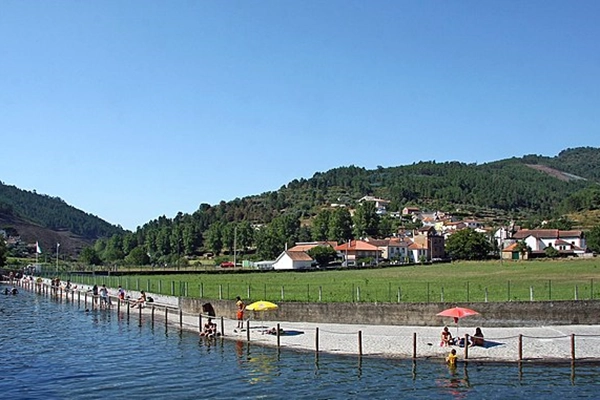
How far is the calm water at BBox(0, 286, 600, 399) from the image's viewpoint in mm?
29234

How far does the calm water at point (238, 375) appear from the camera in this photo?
29.2 m

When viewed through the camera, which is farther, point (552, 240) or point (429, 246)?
point (429, 246)

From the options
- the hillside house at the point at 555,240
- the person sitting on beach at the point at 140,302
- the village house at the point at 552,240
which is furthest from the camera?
the hillside house at the point at 555,240

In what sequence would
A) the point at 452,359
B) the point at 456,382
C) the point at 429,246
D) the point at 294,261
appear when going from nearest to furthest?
the point at 456,382 → the point at 452,359 → the point at 294,261 → the point at 429,246

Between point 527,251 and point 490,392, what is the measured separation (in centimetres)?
12366

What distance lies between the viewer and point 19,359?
38.3m

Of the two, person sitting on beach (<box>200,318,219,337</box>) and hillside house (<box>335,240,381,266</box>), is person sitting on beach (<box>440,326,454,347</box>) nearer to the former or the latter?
person sitting on beach (<box>200,318,219,337</box>)

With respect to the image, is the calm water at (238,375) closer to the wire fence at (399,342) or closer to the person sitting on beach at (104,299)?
the wire fence at (399,342)

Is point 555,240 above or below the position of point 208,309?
above

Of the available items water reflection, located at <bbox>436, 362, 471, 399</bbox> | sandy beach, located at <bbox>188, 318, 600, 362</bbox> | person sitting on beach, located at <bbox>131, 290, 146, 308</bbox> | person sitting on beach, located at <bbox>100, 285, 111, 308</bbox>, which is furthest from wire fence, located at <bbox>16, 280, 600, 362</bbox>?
person sitting on beach, located at <bbox>100, 285, 111, 308</bbox>

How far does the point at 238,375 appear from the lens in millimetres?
33000

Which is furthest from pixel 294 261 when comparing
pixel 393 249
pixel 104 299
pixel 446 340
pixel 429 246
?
pixel 446 340

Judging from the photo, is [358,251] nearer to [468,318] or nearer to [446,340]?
[468,318]

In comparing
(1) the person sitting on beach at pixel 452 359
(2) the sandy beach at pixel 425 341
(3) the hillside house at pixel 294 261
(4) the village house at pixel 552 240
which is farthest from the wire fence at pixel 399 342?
(4) the village house at pixel 552 240
